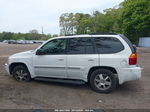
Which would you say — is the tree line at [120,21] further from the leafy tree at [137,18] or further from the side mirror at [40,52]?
the side mirror at [40,52]

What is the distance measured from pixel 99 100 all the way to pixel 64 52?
1910 mm

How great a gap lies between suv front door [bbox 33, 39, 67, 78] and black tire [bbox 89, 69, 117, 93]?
3.26 ft

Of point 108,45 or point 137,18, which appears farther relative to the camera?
point 137,18

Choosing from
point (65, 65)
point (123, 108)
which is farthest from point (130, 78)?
point (65, 65)

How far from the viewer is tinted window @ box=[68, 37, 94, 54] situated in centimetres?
553

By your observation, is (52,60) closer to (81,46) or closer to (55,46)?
(55,46)

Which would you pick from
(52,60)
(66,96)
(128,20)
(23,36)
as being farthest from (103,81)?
(23,36)

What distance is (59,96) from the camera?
5109 mm

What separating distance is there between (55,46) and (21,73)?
1.68m

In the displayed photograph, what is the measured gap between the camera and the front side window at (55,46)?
5.82 meters

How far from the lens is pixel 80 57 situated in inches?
216

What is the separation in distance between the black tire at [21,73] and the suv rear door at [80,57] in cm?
164

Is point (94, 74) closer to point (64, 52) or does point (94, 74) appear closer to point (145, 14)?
point (64, 52)

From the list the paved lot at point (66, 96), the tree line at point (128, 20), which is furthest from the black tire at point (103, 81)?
the tree line at point (128, 20)
